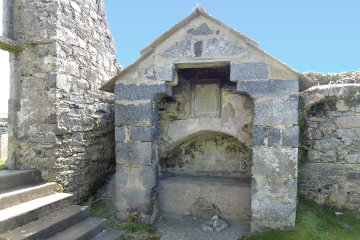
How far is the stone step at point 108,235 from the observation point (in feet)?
10.7

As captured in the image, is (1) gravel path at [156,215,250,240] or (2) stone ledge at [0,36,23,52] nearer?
(2) stone ledge at [0,36,23,52]

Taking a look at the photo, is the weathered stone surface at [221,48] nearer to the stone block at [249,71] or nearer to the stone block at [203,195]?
the stone block at [249,71]

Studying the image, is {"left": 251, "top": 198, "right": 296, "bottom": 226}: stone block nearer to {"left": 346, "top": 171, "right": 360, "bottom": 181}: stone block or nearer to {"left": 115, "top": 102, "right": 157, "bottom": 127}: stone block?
{"left": 346, "top": 171, "right": 360, "bottom": 181}: stone block

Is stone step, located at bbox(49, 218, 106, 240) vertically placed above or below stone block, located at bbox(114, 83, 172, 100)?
below

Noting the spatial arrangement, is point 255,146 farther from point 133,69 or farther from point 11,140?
point 11,140

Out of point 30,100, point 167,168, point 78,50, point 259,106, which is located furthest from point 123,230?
point 78,50

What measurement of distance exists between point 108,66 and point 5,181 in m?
3.15

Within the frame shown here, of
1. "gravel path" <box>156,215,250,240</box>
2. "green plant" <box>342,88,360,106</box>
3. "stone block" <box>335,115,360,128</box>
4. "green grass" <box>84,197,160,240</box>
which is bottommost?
"gravel path" <box>156,215,250,240</box>

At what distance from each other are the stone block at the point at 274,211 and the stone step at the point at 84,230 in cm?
236

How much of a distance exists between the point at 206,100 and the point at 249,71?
1.14 m

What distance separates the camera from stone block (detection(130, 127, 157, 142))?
3797 mm

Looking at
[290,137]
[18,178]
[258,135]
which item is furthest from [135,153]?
[290,137]

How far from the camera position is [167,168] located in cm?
500

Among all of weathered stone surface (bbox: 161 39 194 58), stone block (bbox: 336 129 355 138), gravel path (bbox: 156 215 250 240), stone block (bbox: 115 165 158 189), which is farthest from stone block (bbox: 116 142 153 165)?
stone block (bbox: 336 129 355 138)
